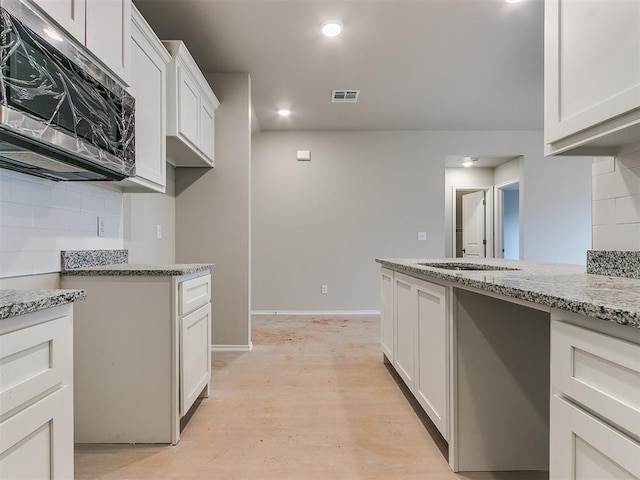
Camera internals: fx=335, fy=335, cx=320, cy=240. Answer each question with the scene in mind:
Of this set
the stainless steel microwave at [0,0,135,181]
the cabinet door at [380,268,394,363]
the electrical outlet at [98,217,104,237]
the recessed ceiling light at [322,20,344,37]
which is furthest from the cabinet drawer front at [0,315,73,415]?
the recessed ceiling light at [322,20,344,37]

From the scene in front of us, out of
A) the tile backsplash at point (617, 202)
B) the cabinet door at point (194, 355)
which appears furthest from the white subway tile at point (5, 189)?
the tile backsplash at point (617, 202)

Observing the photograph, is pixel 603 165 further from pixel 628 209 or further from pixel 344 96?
pixel 344 96

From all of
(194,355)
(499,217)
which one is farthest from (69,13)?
(499,217)

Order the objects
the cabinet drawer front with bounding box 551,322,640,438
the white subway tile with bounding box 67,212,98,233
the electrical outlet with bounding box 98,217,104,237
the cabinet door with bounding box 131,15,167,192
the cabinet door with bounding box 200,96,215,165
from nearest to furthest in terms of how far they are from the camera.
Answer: the cabinet drawer front with bounding box 551,322,640,438
the white subway tile with bounding box 67,212,98,233
the cabinet door with bounding box 131,15,167,192
the electrical outlet with bounding box 98,217,104,237
the cabinet door with bounding box 200,96,215,165

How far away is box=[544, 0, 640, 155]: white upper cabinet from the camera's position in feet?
3.41

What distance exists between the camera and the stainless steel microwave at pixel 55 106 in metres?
0.99

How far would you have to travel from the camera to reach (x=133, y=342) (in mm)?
1648

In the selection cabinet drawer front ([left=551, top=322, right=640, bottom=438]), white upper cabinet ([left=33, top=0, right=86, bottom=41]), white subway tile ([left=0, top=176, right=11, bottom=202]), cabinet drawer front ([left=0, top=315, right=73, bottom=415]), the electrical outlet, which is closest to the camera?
cabinet drawer front ([left=551, top=322, right=640, bottom=438])

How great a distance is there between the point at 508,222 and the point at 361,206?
4366 millimetres

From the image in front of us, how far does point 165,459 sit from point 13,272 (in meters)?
1.06

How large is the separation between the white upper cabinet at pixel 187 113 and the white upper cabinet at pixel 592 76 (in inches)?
84.6

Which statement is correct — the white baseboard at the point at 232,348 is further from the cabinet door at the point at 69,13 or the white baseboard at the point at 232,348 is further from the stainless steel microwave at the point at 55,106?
the cabinet door at the point at 69,13

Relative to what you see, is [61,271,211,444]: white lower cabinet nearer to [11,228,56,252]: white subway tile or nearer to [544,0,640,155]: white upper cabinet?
[11,228,56,252]: white subway tile

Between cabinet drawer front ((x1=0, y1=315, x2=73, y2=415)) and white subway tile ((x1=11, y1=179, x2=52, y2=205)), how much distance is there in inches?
32.0
